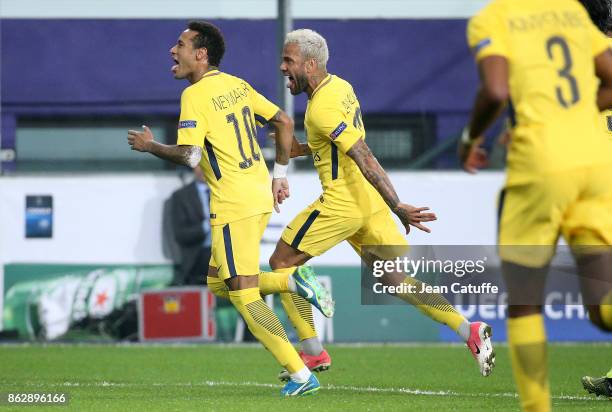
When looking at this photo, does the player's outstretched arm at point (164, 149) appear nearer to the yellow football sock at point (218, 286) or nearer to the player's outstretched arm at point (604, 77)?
the yellow football sock at point (218, 286)

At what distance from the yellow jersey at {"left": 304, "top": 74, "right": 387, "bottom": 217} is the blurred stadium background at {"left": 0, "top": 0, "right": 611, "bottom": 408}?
494 centimetres

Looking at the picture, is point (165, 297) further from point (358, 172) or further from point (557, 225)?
point (557, 225)

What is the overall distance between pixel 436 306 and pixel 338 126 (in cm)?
135

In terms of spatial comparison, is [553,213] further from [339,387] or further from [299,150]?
[299,150]

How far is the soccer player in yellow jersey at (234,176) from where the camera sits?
787 centimetres

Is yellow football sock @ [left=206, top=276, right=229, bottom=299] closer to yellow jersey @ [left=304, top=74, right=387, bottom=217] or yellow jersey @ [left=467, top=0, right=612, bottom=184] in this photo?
yellow jersey @ [left=304, top=74, right=387, bottom=217]

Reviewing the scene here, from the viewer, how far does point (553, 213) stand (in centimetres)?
534

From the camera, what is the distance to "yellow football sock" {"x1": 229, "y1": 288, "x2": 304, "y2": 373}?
308 inches

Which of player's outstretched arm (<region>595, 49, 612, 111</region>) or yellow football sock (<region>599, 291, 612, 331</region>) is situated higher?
player's outstretched arm (<region>595, 49, 612, 111</region>)

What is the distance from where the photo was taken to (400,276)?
8.75m

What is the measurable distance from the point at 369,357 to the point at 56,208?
4.08 meters

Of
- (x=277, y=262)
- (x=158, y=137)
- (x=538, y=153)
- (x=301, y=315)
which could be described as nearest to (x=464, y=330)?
(x=301, y=315)

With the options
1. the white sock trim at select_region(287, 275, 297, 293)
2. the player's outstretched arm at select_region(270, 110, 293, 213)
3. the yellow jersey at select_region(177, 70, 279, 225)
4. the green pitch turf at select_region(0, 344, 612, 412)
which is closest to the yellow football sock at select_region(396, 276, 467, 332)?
the green pitch turf at select_region(0, 344, 612, 412)

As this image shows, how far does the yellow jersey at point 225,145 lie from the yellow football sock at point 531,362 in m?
3.05
